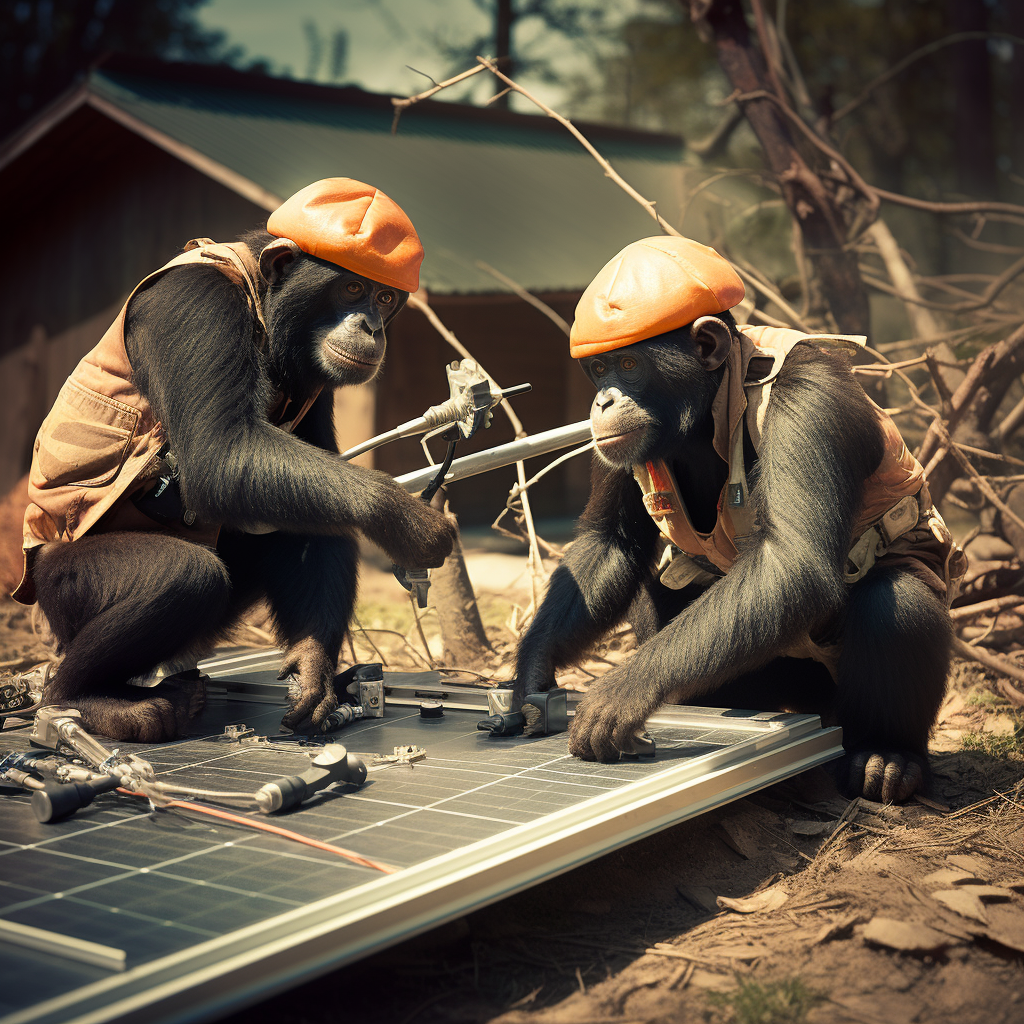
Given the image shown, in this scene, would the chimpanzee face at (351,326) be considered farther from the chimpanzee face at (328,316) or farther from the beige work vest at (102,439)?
the beige work vest at (102,439)

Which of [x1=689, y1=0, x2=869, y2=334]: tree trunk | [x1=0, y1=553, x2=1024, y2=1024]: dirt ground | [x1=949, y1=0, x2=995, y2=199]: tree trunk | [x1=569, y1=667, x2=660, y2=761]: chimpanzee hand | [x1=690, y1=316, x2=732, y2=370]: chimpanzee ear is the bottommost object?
[x1=0, y1=553, x2=1024, y2=1024]: dirt ground

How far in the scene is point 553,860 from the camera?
2221mm

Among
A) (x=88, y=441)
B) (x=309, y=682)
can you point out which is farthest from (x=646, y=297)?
(x=88, y=441)

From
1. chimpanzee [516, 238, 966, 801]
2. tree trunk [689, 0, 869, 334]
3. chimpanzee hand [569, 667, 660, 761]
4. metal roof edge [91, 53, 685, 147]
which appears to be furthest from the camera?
metal roof edge [91, 53, 685, 147]

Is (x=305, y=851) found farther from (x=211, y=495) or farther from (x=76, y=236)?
(x=76, y=236)

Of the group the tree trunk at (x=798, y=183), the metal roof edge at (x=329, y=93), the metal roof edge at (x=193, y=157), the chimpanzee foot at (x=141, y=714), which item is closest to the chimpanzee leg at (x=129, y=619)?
the chimpanzee foot at (x=141, y=714)

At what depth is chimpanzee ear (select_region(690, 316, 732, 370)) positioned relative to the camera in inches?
120

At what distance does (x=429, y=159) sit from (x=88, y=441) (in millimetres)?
8969

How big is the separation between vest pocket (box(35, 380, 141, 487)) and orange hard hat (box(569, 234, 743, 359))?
4.67 ft

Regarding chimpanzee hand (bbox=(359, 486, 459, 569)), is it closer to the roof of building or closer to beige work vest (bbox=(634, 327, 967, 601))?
beige work vest (bbox=(634, 327, 967, 601))

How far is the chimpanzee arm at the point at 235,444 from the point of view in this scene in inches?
126

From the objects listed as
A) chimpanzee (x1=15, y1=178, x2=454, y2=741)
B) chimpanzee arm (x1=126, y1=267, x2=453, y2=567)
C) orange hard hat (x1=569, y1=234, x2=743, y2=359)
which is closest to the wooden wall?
chimpanzee (x1=15, y1=178, x2=454, y2=741)

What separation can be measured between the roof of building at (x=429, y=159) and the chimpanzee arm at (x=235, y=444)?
Answer: 512cm

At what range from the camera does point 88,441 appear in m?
3.37
